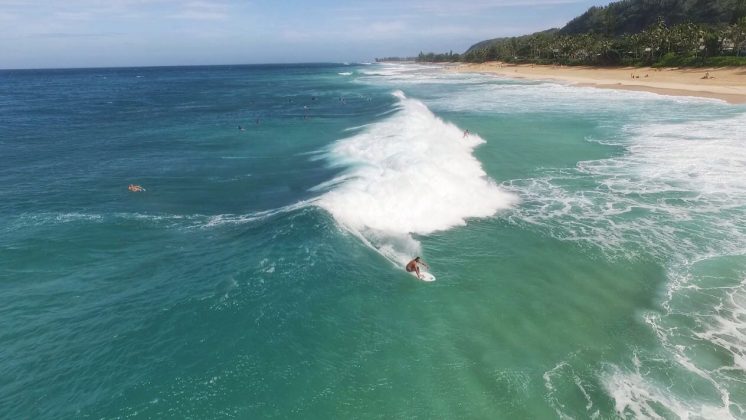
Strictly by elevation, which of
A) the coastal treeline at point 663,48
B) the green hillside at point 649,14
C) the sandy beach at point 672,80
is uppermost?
the green hillside at point 649,14

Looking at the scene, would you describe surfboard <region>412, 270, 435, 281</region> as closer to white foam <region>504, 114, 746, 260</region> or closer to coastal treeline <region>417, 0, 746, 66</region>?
white foam <region>504, 114, 746, 260</region>

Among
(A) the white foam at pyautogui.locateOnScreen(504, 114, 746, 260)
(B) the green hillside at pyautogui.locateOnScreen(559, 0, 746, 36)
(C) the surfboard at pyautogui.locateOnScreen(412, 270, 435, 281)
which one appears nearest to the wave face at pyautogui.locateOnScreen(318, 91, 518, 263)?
(C) the surfboard at pyautogui.locateOnScreen(412, 270, 435, 281)

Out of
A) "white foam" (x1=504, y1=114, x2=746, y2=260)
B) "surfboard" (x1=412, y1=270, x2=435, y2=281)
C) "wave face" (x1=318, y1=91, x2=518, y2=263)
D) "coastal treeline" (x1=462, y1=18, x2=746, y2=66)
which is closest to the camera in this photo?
"surfboard" (x1=412, y1=270, x2=435, y2=281)

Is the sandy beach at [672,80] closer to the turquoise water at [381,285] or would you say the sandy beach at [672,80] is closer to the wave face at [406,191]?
the turquoise water at [381,285]

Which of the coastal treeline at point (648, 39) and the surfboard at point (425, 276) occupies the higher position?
the coastal treeline at point (648, 39)

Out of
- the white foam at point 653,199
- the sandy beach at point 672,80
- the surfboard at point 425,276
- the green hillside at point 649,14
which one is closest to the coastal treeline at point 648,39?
the green hillside at point 649,14

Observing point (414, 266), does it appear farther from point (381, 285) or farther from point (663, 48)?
point (663, 48)
